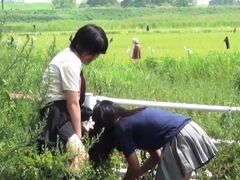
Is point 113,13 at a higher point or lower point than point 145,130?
lower

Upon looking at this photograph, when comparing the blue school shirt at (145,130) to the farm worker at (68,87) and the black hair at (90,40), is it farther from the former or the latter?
the black hair at (90,40)

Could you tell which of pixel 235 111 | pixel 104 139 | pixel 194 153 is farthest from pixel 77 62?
pixel 235 111

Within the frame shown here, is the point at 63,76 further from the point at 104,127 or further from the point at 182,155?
the point at 182,155

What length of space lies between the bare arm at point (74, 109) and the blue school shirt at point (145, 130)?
0.85 ft

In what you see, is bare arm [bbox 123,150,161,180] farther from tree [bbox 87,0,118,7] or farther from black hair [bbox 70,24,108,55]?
tree [bbox 87,0,118,7]

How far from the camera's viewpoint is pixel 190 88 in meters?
9.21

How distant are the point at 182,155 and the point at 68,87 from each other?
777 millimetres

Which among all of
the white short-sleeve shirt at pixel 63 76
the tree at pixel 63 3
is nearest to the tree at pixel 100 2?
the tree at pixel 63 3

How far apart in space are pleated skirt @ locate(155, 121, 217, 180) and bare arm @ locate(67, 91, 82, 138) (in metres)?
0.56

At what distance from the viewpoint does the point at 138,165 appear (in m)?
3.81

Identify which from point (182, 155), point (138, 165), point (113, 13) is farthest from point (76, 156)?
point (113, 13)

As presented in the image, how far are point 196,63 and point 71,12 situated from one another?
162 feet

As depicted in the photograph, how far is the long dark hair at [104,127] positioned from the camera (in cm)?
374

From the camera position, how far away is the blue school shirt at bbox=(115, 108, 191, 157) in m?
3.74
